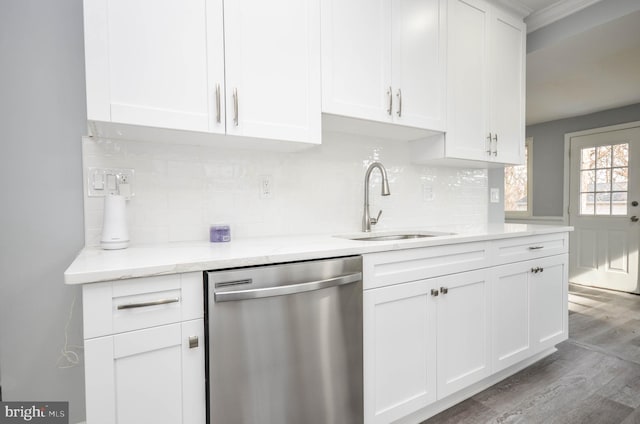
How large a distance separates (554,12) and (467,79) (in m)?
1.03

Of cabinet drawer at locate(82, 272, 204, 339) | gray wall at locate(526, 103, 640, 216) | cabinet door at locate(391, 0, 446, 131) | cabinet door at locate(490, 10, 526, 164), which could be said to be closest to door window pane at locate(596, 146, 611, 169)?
gray wall at locate(526, 103, 640, 216)

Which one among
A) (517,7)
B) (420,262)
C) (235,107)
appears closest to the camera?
(235,107)

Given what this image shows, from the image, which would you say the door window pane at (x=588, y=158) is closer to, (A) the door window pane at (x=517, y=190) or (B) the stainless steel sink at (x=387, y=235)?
(A) the door window pane at (x=517, y=190)

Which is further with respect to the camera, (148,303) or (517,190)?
(517,190)

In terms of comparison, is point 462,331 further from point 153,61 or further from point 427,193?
point 153,61

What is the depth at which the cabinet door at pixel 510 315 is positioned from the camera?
1.86 metres

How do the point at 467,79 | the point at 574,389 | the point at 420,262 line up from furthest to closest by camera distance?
the point at 467,79
the point at 574,389
the point at 420,262

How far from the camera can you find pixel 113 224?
51.3 inches

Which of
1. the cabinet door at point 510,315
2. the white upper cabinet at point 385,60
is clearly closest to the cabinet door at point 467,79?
the white upper cabinet at point 385,60

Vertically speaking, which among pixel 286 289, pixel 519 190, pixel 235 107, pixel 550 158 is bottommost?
pixel 286 289

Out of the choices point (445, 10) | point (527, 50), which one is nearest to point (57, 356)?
point (445, 10)

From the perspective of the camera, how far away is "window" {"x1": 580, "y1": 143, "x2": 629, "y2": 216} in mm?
4129

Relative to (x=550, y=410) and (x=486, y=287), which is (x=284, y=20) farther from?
(x=550, y=410)

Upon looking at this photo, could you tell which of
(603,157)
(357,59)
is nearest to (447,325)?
(357,59)
